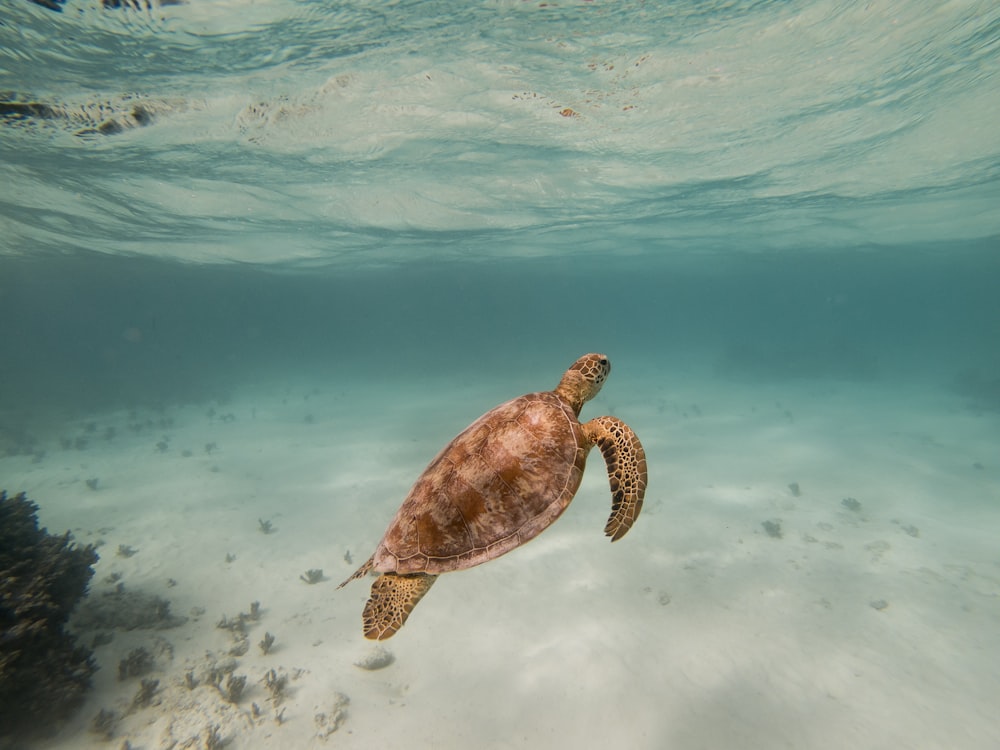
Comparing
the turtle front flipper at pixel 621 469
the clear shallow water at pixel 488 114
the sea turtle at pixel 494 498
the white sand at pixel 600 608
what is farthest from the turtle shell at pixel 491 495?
the clear shallow water at pixel 488 114

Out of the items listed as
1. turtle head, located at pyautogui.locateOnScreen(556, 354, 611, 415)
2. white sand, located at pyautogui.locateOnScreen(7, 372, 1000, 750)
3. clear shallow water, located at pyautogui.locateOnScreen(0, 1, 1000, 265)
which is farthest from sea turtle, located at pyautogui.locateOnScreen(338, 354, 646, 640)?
clear shallow water, located at pyautogui.locateOnScreen(0, 1, 1000, 265)

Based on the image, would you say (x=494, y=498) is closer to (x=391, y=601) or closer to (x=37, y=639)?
(x=391, y=601)

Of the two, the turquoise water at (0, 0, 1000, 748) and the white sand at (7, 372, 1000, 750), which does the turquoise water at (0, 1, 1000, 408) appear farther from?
the white sand at (7, 372, 1000, 750)

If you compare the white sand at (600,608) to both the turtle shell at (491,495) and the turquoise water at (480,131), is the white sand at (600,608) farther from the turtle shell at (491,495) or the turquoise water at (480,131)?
the turquoise water at (480,131)

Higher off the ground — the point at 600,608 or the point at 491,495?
the point at 491,495

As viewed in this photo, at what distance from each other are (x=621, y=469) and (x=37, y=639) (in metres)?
7.17

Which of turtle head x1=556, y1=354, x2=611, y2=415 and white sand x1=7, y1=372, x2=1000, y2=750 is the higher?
turtle head x1=556, y1=354, x2=611, y2=415

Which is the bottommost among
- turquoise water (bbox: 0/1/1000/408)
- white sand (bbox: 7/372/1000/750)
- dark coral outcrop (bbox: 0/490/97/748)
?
white sand (bbox: 7/372/1000/750)

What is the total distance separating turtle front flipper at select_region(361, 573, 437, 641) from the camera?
3336mm

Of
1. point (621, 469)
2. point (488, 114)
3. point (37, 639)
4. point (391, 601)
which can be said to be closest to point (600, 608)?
point (621, 469)

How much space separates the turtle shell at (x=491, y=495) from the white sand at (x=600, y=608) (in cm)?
330

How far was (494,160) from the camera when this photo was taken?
1695 cm

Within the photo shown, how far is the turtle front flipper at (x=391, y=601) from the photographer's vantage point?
334 cm

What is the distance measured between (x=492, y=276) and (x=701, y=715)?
51.8 metres
